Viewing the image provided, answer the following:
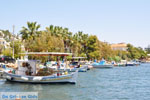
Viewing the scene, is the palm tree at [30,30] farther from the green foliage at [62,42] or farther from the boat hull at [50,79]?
the boat hull at [50,79]

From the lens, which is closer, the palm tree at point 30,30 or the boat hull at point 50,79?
the boat hull at point 50,79

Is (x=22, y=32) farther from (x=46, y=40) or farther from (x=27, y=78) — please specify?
(x=27, y=78)

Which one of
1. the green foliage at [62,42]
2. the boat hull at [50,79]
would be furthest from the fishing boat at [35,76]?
the green foliage at [62,42]

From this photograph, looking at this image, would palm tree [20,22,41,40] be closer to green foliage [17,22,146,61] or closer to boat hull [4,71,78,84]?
green foliage [17,22,146,61]

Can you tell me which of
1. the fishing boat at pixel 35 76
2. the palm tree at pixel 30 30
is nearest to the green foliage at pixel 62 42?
the palm tree at pixel 30 30

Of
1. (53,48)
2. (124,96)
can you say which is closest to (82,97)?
(124,96)

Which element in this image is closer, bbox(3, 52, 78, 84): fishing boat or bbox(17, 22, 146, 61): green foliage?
bbox(3, 52, 78, 84): fishing boat

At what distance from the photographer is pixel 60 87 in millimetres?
33469

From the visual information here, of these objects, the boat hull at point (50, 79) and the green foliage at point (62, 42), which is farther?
the green foliage at point (62, 42)

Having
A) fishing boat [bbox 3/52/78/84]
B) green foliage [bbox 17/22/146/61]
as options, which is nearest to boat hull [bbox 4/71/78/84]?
fishing boat [bbox 3/52/78/84]

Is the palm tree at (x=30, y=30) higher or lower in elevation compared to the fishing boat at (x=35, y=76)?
higher

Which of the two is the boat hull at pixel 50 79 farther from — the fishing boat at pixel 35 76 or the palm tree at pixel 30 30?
the palm tree at pixel 30 30

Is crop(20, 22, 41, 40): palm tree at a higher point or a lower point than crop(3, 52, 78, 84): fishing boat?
higher

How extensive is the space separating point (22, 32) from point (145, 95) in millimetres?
52374
